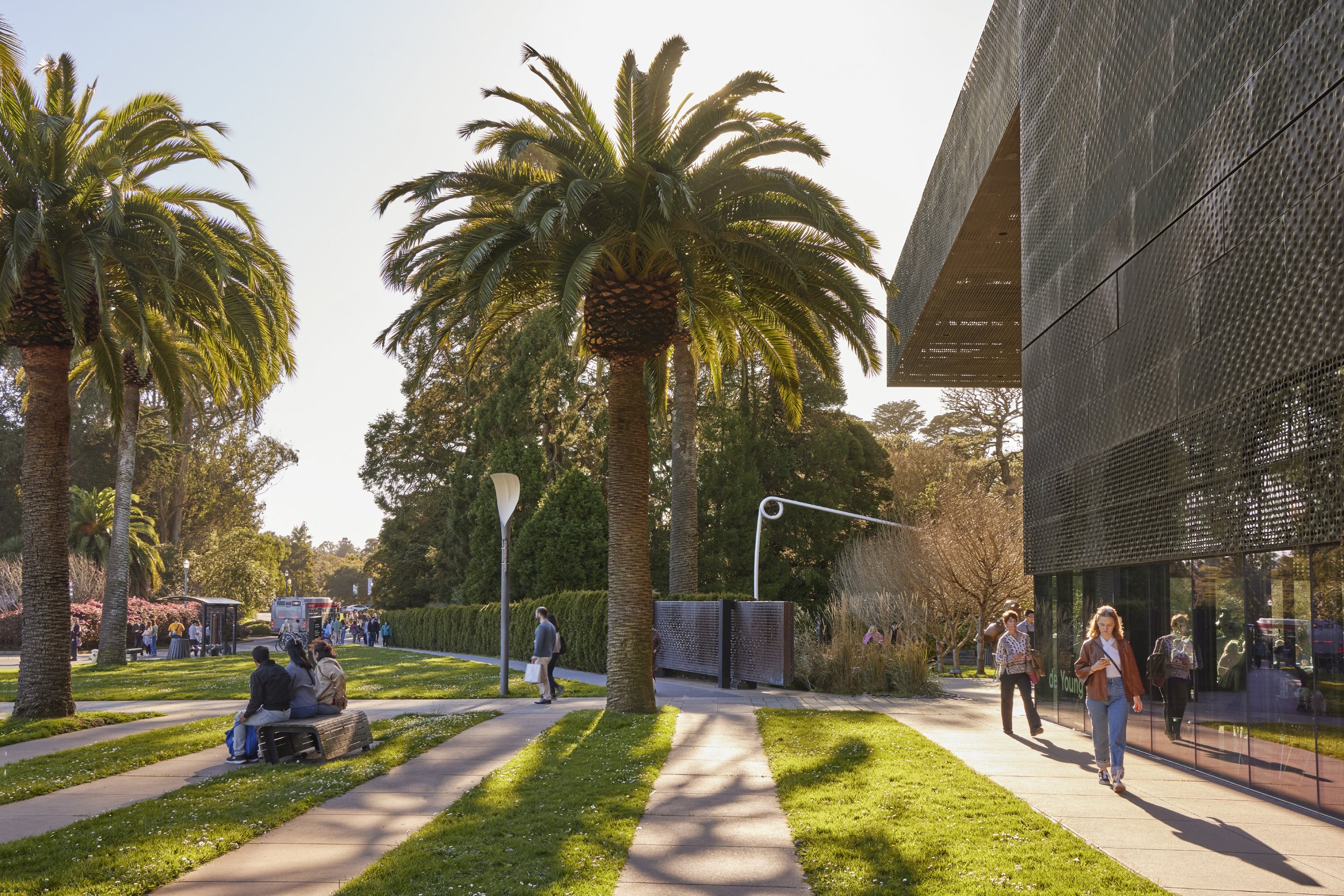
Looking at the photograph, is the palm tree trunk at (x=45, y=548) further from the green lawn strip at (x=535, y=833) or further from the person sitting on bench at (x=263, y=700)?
the green lawn strip at (x=535, y=833)

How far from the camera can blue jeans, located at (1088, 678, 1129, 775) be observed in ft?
34.2

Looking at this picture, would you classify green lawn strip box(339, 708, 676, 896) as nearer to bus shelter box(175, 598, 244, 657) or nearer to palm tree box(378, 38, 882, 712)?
palm tree box(378, 38, 882, 712)

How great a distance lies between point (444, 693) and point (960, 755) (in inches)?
444

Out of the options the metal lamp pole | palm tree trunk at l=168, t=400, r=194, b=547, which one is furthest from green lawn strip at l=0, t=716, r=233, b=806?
palm tree trunk at l=168, t=400, r=194, b=547

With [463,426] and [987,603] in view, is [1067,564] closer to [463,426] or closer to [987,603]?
[987,603]

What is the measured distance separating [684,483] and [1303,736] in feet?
60.7

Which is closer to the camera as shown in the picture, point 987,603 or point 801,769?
point 801,769

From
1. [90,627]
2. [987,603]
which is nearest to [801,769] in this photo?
[987,603]

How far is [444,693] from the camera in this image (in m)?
21.0

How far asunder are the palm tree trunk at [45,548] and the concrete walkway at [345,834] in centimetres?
639

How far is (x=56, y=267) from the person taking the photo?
15031 millimetres

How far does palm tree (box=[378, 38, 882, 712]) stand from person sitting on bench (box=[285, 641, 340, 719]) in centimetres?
501

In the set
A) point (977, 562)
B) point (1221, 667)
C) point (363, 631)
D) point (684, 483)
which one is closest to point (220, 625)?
point (363, 631)

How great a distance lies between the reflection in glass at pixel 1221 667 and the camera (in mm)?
10820
